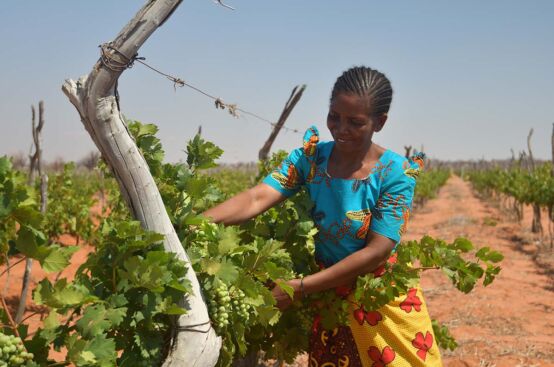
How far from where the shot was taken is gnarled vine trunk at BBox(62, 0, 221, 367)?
4.99ft

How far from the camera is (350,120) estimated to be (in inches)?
86.1

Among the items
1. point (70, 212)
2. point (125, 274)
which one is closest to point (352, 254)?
point (125, 274)

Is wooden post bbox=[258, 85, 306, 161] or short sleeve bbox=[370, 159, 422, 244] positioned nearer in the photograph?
short sleeve bbox=[370, 159, 422, 244]

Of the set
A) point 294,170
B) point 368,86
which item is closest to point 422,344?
point 294,170

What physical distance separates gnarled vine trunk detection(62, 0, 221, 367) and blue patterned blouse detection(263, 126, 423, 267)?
75 centimetres

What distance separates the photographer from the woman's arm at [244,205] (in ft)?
7.48

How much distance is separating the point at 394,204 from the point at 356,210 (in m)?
0.16

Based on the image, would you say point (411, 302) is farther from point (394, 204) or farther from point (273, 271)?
point (273, 271)

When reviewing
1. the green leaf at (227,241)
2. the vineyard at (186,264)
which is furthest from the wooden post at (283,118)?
the green leaf at (227,241)

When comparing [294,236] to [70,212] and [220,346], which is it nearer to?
[220,346]

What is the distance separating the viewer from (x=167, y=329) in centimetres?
180

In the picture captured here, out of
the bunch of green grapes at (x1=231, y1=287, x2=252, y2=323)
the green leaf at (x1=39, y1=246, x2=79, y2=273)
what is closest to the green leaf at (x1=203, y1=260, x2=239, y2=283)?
the bunch of green grapes at (x1=231, y1=287, x2=252, y2=323)

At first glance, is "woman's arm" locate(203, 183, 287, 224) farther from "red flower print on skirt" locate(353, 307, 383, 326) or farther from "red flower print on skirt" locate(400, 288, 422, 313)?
"red flower print on skirt" locate(400, 288, 422, 313)

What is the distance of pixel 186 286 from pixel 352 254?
80cm
